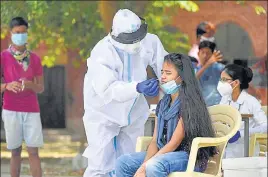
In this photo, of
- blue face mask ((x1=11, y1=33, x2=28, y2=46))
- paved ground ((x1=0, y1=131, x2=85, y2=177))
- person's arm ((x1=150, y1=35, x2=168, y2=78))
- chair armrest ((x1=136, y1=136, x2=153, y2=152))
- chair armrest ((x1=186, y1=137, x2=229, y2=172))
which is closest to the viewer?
chair armrest ((x1=186, y1=137, x2=229, y2=172))

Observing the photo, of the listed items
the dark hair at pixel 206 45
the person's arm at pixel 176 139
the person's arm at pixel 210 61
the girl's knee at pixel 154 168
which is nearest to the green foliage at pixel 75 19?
the dark hair at pixel 206 45

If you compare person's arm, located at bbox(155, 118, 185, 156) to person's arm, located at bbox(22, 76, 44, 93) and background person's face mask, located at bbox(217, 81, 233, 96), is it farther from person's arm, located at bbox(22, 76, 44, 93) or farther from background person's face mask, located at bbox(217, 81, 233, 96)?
person's arm, located at bbox(22, 76, 44, 93)

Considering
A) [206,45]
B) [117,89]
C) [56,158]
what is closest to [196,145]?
[117,89]

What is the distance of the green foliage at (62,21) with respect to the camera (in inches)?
539

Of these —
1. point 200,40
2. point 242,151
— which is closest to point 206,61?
point 200,40

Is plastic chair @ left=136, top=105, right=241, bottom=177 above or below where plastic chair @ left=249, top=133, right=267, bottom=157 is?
above

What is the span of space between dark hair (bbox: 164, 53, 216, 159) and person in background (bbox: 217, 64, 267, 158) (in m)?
1.46

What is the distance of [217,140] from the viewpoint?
6.68 meters

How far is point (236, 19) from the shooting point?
67.1 ft

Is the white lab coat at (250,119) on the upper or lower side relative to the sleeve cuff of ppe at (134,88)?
lower

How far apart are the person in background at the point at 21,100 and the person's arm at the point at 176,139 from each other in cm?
255

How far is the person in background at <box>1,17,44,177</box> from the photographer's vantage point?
9016mm

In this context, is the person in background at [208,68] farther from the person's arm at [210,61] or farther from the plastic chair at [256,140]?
the plastic chair at [256,140]

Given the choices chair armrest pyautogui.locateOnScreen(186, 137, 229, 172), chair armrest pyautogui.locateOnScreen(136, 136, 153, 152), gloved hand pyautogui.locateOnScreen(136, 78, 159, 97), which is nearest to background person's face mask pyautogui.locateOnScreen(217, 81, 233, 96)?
chair armrest pyautogui.locateOnScreen(136, 136, 153, 152)
